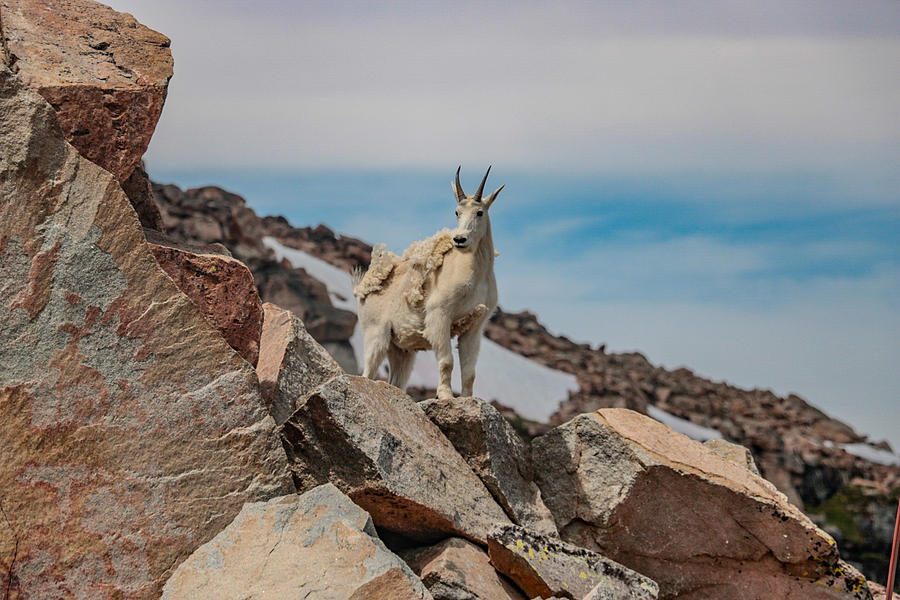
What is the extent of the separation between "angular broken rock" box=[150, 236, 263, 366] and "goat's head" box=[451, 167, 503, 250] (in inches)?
87.4

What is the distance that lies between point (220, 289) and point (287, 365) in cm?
138

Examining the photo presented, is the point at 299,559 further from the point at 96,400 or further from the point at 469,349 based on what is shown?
the point at 469,349

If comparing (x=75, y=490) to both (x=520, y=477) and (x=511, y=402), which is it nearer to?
(x=520, y=477)

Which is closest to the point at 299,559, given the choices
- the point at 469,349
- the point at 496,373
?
the point at 469,349

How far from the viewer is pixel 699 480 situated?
841 cm

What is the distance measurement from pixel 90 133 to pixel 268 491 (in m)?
3.21

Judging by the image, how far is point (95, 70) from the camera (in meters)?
7.59

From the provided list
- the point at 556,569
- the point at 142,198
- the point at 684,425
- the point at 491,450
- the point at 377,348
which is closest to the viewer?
the point at 556,569

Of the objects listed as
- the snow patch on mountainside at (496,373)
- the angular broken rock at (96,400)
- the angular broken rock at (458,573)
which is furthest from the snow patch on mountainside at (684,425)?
the angular broken rock at (96,400)

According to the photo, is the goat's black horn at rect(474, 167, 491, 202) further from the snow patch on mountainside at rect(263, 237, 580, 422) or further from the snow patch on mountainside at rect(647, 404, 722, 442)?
the snow patch on mountainside at rect(647, 404, 722, 442)

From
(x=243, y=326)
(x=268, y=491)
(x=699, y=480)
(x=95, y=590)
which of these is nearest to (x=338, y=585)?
(x=268, y=491)

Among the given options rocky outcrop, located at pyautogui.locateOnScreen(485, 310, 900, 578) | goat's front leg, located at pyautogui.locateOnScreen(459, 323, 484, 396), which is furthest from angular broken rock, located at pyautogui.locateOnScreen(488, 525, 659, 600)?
rocky outcrop, located at pyautogui.locateOnScreen(485, 310, 900, 578)

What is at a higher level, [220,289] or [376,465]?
[220,289]

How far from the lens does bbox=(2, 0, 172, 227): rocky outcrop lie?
23.8 feet
